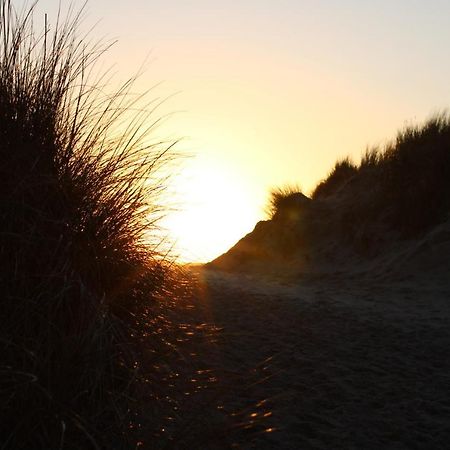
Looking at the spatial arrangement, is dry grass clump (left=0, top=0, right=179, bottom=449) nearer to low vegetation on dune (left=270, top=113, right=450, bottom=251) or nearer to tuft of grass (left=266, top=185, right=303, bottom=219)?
low vegetation on dune (left=270, top=113, right=450, bottom=251)

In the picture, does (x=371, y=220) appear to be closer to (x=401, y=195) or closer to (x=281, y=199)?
(x=401, y=195)

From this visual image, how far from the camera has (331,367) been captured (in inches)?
162

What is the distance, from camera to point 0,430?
6.73 ft

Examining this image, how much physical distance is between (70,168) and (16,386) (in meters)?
1.36

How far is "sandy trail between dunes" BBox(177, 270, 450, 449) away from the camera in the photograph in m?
3.16

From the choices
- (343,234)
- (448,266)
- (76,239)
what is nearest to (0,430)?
(76,239)

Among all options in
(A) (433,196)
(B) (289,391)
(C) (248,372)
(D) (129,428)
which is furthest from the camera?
(A) (433,196)

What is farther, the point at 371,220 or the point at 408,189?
the point at 371,220

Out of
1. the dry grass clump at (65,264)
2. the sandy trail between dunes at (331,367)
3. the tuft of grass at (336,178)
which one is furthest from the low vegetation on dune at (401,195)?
the dry grass clump at (65,264)

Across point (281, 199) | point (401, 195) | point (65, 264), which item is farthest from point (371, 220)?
point (65, 264)

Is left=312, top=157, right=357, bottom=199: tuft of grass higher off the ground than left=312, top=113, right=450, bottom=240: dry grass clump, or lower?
higher

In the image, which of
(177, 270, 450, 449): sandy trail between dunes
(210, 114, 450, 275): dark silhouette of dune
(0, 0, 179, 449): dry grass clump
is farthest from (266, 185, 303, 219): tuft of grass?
(0, 0, 179, 449): dry grass clump

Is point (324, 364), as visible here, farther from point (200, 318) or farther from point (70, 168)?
point (70, 168)

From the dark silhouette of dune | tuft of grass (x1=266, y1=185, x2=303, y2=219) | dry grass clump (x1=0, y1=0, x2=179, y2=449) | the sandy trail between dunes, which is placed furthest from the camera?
tuft of grass (x1=266, y1=185, x2=303, y2=219)
